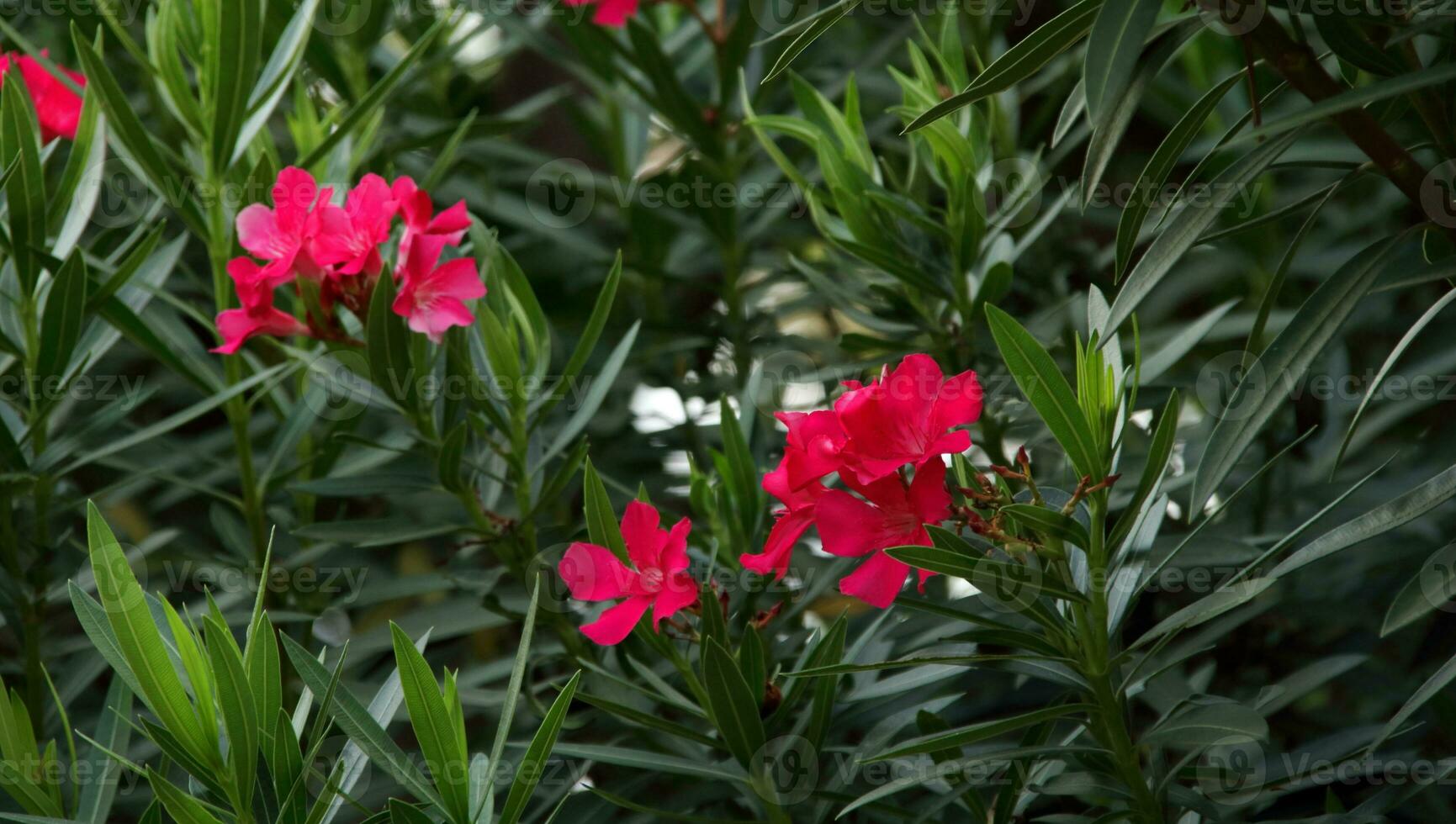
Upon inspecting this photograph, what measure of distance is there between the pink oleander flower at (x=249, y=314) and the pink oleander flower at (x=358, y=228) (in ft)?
0.19

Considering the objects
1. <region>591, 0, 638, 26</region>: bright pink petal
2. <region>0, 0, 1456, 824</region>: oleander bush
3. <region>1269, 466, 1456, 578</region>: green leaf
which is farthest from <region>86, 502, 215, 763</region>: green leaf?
<region>591, 0, 638, 26</region>: bright pink petal

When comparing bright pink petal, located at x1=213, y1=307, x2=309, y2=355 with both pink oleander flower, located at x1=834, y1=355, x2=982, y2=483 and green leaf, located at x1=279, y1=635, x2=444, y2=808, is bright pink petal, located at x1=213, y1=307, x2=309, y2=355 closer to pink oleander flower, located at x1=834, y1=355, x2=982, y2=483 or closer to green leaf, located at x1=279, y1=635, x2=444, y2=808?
green leaf, located at x1=279, y1=635, x2=444, y2=808

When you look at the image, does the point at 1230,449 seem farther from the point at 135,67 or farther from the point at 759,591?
the point at 135,67

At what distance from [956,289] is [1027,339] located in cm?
41

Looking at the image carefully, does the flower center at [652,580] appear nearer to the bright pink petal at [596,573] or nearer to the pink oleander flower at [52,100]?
the bright pink petal at [596,573]

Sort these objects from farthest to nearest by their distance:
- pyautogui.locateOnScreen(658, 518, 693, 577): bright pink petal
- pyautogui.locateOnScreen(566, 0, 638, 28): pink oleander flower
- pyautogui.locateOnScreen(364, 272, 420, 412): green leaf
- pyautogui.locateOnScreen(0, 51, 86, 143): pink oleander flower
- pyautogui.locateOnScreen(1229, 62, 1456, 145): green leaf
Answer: pyautogui.locateOnScreen(566, 0, 638, 28): pink oleander flower
pyautogui.locateOnScreen(0, 51, 86, 143): pink oleander flower
pyautogui.locateOnScreen(364, 272, 420, 412): green leaf
pyautogui.locateOnScreen(658, 518, 693, 577): bright pink petal
pyautogui.locateOnScreen(1229, 62, 1456, 145): green leaf

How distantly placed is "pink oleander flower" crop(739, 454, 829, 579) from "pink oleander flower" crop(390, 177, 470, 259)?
1.22 ft

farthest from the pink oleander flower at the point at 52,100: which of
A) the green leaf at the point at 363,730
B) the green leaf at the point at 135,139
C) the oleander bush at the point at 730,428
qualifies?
the green leaf at the point at 363,730

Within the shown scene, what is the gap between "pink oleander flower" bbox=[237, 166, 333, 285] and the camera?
1.03 m

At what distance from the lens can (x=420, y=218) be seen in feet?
3.45

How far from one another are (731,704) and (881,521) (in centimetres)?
18

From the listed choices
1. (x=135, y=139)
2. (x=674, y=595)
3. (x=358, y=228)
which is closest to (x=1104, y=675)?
(x=674, y=595)

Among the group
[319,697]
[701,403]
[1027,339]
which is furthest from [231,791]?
[701,403]

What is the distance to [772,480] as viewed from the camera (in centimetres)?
88
